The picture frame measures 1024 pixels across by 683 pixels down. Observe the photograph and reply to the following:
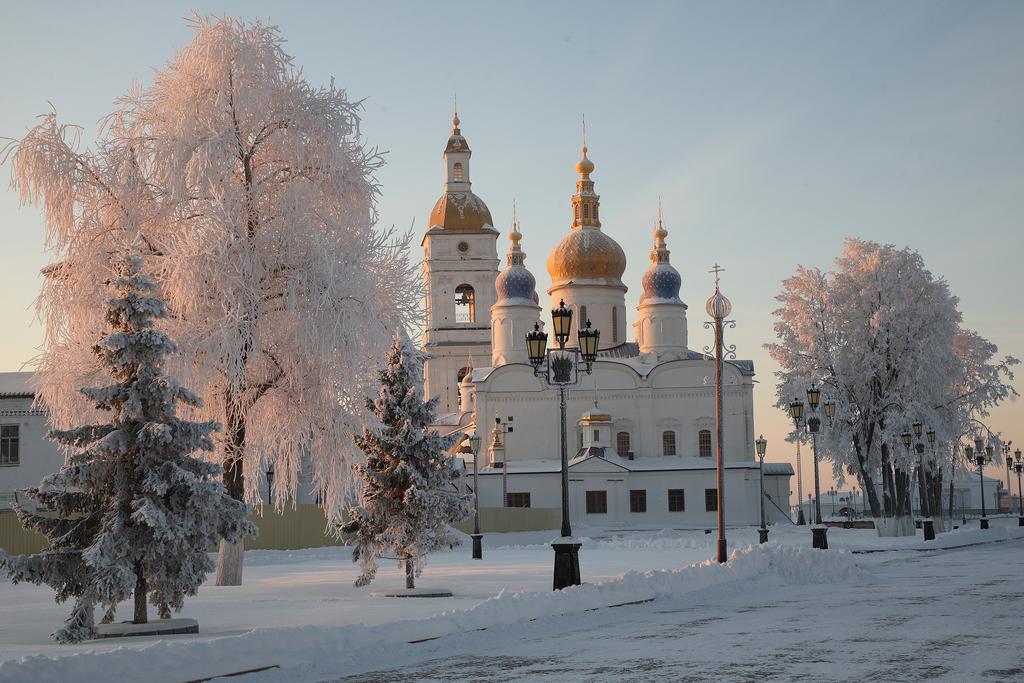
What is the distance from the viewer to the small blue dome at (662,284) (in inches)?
2753

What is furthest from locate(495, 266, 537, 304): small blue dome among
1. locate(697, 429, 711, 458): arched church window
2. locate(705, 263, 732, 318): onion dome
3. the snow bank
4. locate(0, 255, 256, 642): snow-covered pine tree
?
locate(0, 255, 256, 642): snow-covered pine tree

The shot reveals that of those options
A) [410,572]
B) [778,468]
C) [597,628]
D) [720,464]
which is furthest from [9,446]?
[778,468]

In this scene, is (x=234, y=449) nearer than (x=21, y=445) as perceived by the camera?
Yes

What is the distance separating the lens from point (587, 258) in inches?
2758

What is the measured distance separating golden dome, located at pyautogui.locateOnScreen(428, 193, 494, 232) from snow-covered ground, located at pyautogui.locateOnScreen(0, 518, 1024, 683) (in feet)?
172

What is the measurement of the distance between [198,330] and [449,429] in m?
53.2

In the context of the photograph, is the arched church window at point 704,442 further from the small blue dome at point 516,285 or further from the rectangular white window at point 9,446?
the rectangular white window at point 9,446

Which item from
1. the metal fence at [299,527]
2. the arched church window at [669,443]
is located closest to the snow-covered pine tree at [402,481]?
the metal fence at [299,527]

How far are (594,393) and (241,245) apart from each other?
46939mm

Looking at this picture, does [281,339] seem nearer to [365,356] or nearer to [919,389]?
[365,356]

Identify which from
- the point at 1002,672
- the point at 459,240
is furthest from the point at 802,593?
the point at 459,240

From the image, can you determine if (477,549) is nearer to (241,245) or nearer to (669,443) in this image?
(241,245)

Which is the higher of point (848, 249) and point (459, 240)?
point (459, 240)

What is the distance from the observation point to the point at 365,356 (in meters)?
21.2
